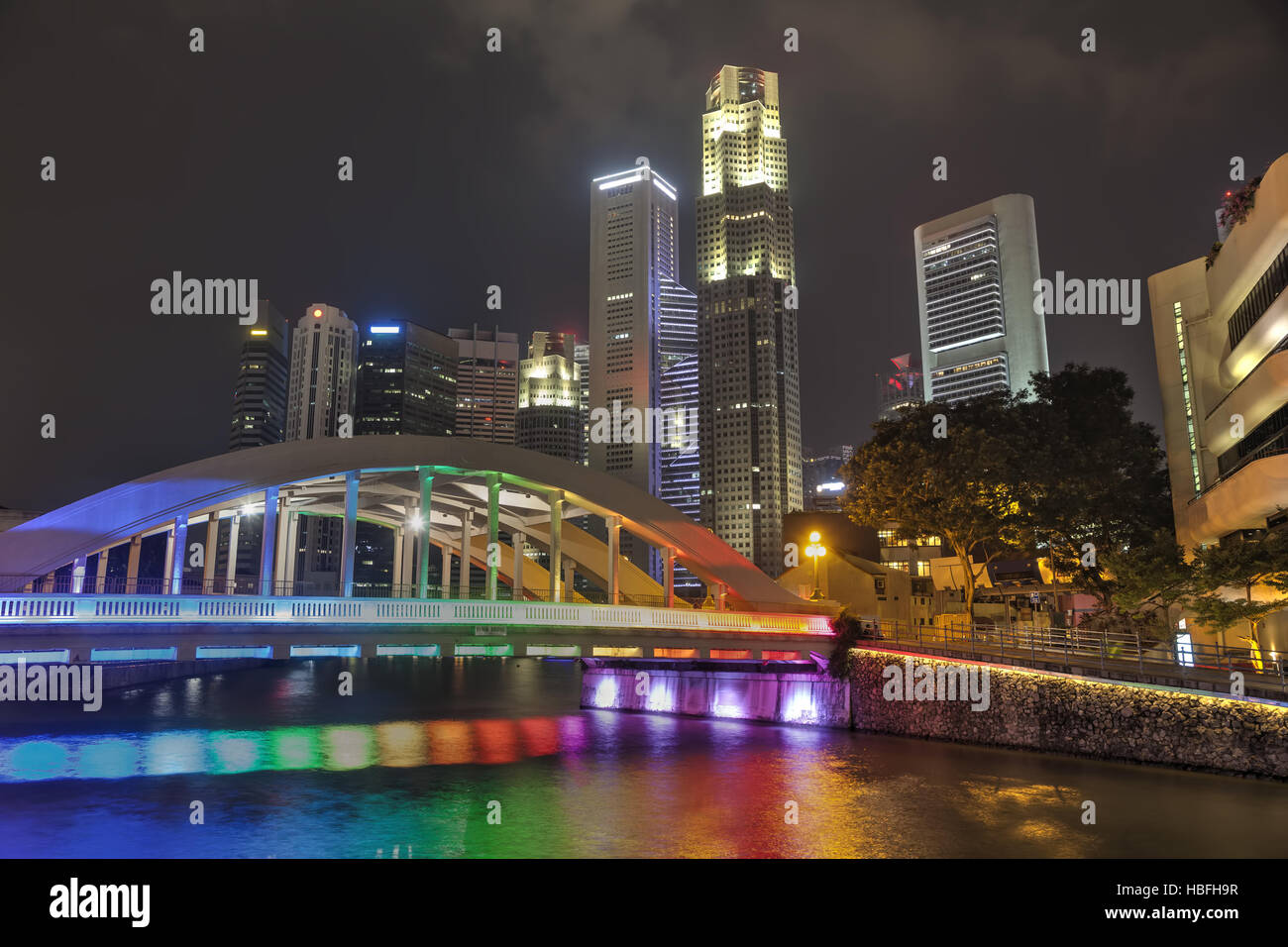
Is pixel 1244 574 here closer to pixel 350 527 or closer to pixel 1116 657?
pixel 1116 657

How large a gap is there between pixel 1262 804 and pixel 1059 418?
2447cm

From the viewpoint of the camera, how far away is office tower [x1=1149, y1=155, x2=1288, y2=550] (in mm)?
30750

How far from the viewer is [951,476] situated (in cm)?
4150

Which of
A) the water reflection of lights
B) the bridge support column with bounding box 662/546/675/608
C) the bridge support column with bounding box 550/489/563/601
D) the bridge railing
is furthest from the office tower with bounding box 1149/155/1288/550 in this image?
the water reflection of lights

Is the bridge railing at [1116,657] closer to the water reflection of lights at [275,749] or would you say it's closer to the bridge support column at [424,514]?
the water reflection of lights at [275,749]

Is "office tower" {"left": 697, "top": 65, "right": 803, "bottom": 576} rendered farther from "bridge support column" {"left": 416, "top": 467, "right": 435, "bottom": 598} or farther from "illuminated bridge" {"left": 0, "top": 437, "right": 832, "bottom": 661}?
"bridge support column" {"left": 416, "top": 467, "right": 435, "bottom": 598}

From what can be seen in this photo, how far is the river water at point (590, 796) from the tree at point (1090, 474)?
13.4 metres

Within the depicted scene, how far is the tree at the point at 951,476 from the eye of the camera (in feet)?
133

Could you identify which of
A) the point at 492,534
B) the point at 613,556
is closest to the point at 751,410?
the point at 613,556

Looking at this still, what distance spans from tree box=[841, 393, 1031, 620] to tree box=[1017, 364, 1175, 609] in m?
1.09

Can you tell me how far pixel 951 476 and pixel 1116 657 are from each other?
12.4 meters

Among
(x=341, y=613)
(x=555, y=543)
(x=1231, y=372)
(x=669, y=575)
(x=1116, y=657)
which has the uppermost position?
(x=1231, y=372)
